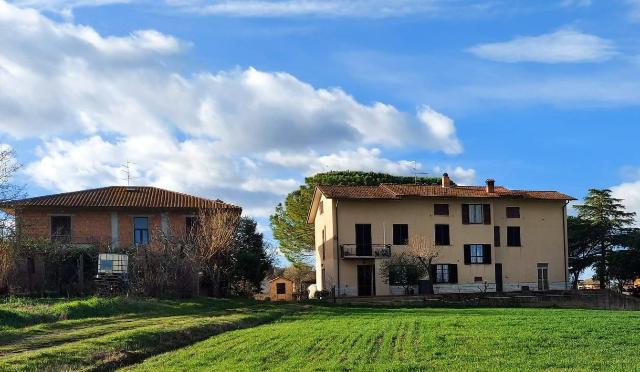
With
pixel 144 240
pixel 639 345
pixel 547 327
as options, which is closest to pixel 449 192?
pixel 144 240

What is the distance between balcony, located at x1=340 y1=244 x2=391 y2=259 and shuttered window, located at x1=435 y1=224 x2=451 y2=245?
12.8 feet

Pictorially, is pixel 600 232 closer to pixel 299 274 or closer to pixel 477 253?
pixel 477 253

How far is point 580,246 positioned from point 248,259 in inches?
1218

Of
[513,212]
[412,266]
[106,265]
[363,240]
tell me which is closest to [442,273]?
[412,266]

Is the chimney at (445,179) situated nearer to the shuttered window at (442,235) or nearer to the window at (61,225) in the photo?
the shuttered window at (442,235)

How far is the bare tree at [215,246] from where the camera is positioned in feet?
137

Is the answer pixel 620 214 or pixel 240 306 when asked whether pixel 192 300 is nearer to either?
pixel 240 306

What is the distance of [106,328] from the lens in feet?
71.1

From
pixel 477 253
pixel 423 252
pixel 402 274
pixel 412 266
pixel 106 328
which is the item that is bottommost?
pixel 106 328

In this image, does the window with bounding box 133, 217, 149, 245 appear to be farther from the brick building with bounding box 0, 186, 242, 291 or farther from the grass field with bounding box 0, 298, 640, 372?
the grass field with bounding box 0, 298, 640, 372

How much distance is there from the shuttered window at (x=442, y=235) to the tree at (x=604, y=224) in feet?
48.8

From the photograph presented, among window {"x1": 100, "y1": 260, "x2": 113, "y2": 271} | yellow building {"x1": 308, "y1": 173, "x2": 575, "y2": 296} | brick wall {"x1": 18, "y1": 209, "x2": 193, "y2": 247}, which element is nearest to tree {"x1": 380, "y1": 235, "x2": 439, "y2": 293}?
yellow building {"x1": 308, "y1": 173, "x2": 575, "y2": 296}

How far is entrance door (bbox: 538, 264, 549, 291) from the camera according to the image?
55.6 metres

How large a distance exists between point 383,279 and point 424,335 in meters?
30.2
